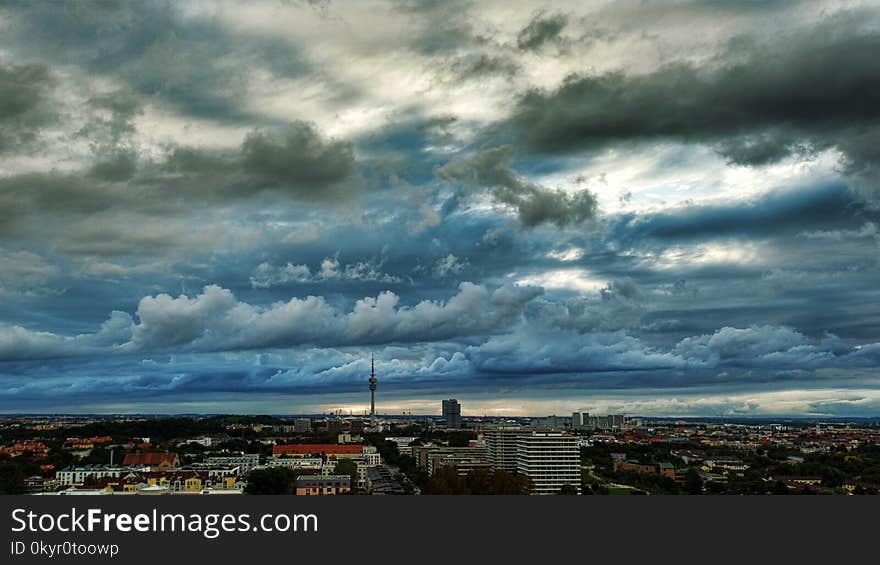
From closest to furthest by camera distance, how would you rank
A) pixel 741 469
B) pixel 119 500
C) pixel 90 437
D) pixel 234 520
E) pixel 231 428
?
pixel 234 520 < pixel 119 500 < pixel 741 469 < pixel 90 437 < pixel 231 428

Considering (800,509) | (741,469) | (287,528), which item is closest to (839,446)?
(741,469)

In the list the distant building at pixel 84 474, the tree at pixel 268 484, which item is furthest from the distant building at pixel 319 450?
the tree at pixel 268 484

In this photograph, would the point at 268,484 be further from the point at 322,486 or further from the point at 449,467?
the point at 449,467

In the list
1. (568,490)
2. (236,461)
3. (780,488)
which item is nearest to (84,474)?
(236,461)

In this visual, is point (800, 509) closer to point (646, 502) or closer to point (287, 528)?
point (646, 502)

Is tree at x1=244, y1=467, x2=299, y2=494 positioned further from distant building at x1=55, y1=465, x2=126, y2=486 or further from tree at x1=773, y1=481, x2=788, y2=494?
tree at x1=773, y1=481, x2=788, y2=494

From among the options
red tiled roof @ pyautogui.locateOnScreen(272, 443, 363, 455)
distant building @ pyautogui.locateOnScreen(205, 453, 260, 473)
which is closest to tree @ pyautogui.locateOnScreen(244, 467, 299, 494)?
distant building @ pyautogui.locateOnScreen(205, 453, 260, 473)
